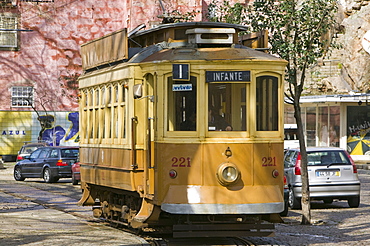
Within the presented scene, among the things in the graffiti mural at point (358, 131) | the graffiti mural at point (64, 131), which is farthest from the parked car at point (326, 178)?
the graffiti mural at point (64, 131)

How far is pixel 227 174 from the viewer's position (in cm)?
1200

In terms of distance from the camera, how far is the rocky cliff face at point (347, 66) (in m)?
51.4

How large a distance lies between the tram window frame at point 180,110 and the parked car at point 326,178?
24.6ft

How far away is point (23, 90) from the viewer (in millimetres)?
51469

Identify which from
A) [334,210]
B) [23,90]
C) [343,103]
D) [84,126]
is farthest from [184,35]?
[23,90]

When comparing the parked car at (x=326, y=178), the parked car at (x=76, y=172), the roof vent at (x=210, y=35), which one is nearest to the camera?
the roof vent at (x=210, y=35)

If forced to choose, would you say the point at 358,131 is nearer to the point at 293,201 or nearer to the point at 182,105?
the point at 293,201

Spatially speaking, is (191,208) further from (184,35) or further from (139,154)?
(184,35)

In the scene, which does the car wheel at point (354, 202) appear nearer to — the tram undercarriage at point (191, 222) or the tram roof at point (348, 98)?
the tram undercarriage at point (191, 222)

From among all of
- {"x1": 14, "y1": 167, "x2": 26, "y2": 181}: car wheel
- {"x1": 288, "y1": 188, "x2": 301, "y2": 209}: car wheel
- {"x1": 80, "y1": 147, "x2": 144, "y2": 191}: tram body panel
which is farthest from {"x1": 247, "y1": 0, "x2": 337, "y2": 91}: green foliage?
{"x1": 14, "y1": 167, "x2": 26, "y2": 181}: car wheel

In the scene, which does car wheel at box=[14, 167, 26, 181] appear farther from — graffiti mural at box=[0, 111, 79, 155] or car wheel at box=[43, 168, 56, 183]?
graffiti mural at box=[0, 111, 79, 155]

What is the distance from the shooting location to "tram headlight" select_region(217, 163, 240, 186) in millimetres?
11961

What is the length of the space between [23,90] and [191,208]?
41.0 m

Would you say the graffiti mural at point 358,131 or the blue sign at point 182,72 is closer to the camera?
the blue sign at point 182,72
